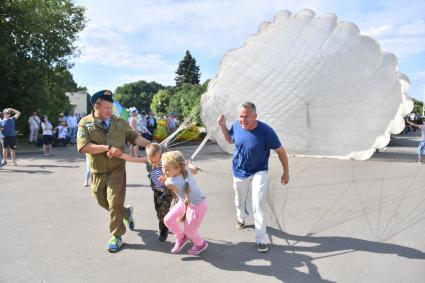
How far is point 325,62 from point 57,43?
15745 millimetres

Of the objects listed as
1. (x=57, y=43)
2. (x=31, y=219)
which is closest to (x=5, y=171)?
(x=31, y=219)

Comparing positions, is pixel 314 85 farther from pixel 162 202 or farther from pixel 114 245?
pixel 114 245

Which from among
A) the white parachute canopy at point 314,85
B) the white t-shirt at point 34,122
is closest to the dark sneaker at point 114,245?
the white parachute canopy at point 314,85

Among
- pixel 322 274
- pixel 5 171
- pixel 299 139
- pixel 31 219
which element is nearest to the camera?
pixel 322 274

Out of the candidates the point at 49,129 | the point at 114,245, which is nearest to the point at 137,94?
the point at 49,129

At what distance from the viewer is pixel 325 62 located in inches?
403

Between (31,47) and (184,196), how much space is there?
18.8m

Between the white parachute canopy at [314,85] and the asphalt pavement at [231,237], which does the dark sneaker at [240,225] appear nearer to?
the asphalt pavement at [231,237]

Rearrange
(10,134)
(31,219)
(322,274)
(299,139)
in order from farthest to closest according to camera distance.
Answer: (299,139), (10,134), (31,219), (322,274)

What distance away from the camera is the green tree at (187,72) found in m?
84.4

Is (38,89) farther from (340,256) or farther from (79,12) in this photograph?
(340,256)

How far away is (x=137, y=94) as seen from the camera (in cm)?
10175

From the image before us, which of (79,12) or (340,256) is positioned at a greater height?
(79,12)

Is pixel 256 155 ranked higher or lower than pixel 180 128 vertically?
lower
